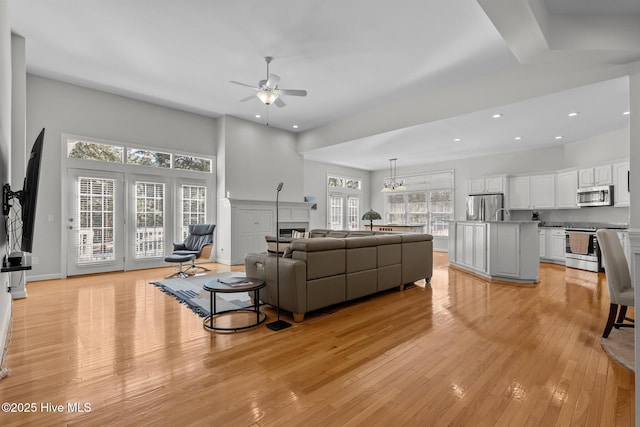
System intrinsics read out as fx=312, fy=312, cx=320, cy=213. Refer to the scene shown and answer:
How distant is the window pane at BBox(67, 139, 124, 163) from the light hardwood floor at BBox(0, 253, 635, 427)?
3.10 meters

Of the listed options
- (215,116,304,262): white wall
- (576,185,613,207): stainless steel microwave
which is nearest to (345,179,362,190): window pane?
(215,116,304,262): white wall

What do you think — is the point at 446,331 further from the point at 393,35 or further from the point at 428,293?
the point at 393,35

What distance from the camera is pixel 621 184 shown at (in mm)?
6250

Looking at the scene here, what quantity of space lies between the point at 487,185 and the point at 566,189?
5.95ft

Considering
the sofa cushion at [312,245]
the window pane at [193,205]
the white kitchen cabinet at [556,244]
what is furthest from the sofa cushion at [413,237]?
the window pane at [193,205]

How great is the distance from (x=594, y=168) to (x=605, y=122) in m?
1.17

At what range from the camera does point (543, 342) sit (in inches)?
110

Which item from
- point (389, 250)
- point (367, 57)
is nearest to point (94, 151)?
point (367, 57)

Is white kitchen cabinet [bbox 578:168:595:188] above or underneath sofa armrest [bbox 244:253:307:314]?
above

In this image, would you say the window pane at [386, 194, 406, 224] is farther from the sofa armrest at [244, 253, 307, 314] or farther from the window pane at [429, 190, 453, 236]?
the sofa armrest at [244, 253, 307, 314]

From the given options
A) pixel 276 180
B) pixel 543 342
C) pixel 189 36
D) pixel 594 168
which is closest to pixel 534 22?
pixel 543 342

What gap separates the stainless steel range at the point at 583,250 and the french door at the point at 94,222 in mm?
9394

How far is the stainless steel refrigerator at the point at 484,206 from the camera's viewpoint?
8484 millimetres

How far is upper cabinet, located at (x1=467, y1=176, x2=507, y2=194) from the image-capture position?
334 inches
